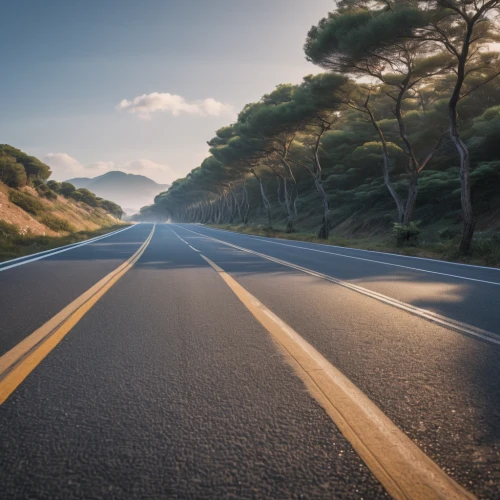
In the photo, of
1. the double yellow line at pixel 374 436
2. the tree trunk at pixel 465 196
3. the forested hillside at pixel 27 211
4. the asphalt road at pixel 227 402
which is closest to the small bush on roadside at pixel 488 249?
the tree trunk at pixel 465 196

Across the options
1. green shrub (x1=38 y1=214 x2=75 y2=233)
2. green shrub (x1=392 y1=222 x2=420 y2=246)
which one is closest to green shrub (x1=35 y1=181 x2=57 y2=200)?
green shrub (x1=38 y1=214 x2=75 y2=233)

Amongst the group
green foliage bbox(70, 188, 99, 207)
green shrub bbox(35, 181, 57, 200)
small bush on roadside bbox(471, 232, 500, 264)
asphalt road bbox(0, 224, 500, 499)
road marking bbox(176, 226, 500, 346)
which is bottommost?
asphalt road bbox(0, 224, 500, 499)

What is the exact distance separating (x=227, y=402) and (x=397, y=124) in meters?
32.6

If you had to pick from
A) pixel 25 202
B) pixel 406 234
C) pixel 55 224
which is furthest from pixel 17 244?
pixel 25 202

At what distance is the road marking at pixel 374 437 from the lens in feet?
5.41

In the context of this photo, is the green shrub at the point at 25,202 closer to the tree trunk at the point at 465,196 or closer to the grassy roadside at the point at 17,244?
the grassy roadside at the point at 17,244

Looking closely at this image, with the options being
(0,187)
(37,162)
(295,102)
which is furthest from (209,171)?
(295,102)

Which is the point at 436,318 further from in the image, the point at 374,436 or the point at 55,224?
the point at 55,224

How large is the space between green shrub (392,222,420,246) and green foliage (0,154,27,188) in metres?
35.8

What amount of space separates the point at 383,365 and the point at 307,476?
1.59 m

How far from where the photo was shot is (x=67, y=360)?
126 inches

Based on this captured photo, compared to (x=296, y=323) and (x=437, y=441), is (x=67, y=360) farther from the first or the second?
(x=437, y=441)

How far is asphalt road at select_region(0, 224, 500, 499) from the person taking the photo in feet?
5.63

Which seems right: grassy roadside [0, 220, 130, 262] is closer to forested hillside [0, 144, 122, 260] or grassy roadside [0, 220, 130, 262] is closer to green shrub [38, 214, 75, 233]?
forested hillside [0, 144, 122, 260]
